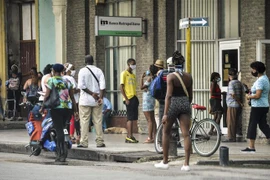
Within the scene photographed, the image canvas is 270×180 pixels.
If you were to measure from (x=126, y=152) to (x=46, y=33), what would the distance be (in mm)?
11712

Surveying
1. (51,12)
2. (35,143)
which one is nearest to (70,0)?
(51,12)

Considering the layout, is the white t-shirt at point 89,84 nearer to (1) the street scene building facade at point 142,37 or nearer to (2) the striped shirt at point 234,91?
(1) the street scene building facade at point 142,37

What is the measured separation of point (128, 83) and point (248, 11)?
3.25 m

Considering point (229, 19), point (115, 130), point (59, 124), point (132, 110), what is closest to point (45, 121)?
point (59, 124)

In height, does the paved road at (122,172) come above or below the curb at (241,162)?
above

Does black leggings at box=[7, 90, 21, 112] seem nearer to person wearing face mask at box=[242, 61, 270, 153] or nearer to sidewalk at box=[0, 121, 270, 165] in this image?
sidewalk at box=[0, 121, 270, 165]

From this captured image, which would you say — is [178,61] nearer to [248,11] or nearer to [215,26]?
[248,11]

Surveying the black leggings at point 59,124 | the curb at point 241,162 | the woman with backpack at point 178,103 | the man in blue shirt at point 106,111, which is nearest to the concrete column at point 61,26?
the man in blue shirt at point 106,111

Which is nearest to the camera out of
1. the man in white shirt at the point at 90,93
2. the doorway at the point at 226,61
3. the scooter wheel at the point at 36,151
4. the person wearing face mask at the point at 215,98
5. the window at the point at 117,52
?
the scooter wheel at the point at 36,151

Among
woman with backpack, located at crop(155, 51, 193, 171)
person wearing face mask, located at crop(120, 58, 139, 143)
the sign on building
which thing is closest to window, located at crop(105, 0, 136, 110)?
the sign on building

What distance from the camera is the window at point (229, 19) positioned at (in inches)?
862

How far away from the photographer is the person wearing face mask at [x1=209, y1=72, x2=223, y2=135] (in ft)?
71.5

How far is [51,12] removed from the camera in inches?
1129

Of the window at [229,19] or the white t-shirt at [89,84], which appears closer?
the white t-shirt at [89,84]
